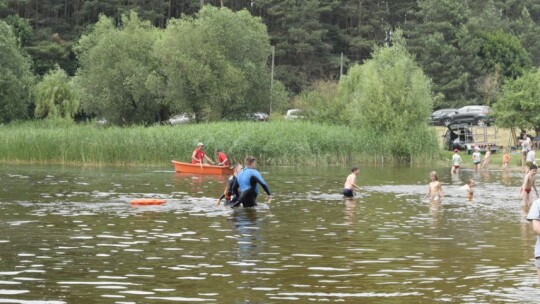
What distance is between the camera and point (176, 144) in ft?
183

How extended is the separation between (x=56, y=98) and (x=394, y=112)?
81.0 ft

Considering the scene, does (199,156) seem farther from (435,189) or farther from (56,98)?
(56,98)

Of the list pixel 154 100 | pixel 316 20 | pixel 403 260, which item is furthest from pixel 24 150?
pixel 316 20

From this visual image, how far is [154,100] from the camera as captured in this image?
7100 cm

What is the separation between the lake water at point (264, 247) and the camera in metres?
16.7

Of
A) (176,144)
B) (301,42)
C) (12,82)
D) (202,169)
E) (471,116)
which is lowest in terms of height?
(202,169)

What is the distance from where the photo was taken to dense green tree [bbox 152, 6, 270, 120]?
67688 millimetres

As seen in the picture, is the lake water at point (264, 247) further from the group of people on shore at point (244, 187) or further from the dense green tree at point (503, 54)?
the dense green tree at point (503, 54)

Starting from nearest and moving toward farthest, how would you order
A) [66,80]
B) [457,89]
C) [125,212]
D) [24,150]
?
[125,212]
[24,150]
[66,80]
[457,89]

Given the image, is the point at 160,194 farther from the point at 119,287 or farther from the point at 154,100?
the point at 154,100

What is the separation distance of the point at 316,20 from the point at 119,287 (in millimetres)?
85758

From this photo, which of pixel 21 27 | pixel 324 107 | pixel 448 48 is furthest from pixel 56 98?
pixel 448 48

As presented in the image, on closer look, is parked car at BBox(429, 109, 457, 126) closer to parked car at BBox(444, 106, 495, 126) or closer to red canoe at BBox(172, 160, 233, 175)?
parked car at BBox(444, 106, 495, 126)

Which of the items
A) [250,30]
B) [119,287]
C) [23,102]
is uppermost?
[250,30]
